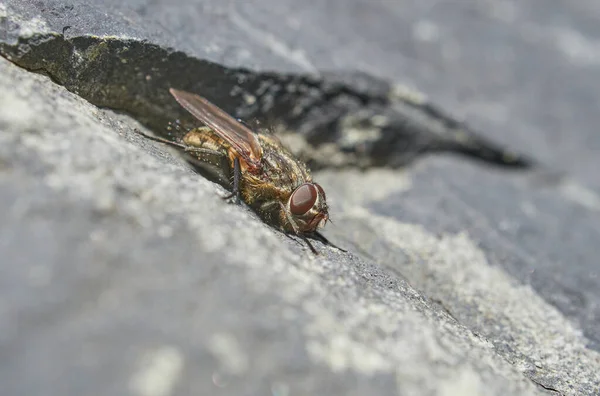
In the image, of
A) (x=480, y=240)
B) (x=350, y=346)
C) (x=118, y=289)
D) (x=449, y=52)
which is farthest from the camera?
(x=449, y=52)

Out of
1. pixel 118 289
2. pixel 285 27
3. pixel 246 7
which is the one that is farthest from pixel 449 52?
pixel 118 289

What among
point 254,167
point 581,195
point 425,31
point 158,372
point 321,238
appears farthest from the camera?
point 425,31

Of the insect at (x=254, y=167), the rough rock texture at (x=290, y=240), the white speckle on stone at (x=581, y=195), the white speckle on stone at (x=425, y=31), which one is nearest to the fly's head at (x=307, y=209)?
the insect at (x=254, y=167)

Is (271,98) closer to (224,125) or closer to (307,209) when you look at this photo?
(224,125)

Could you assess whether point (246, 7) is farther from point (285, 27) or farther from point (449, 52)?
point (449, 52)

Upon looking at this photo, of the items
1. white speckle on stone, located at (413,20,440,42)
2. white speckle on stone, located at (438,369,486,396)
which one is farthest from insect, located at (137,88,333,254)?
white speckle on stone, located at (413,20,440,42)

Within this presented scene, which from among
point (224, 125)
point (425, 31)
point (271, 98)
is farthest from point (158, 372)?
point (425, 31)
